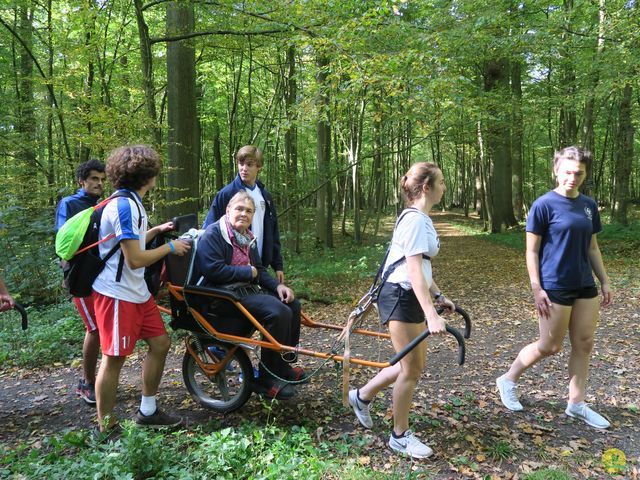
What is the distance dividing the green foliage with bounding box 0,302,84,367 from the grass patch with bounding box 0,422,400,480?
2464mm

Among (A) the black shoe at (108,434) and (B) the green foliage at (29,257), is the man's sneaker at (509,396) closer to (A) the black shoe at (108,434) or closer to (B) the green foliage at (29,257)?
(A) the black shoe at (108,434)

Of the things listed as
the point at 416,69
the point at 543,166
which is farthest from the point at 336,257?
the point at 543,166

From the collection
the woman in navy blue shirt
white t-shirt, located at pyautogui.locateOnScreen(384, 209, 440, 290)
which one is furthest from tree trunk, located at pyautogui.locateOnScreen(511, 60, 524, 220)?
white t-shirt, located at pyautogui.locateOnScreen(384, 209, 440, 290)

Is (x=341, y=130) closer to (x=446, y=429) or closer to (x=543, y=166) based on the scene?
(x=446, y=429)

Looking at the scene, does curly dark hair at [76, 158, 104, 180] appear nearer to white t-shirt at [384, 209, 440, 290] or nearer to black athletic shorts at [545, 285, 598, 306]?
white t-shirt at [384, 209, 440, 290]

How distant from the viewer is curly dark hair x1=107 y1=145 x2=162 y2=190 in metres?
2.95

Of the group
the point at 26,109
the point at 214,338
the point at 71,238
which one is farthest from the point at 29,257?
the point at 214,338

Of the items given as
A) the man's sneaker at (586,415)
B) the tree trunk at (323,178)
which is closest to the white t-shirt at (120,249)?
the man's sneaker at (586,415)

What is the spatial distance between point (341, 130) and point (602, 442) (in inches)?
476

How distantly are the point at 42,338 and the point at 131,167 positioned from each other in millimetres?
3972

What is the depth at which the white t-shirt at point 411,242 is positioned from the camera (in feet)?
8.73

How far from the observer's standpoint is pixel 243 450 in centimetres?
280

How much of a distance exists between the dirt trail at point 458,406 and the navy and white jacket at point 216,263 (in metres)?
1.14

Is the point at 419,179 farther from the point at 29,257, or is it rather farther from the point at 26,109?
the point at 26,109
